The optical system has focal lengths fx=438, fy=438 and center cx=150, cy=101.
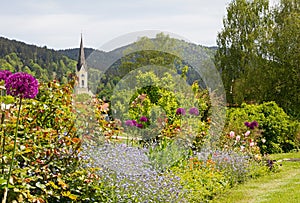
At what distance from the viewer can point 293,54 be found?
573 inches

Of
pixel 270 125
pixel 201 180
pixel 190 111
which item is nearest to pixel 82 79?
pixel 201 180

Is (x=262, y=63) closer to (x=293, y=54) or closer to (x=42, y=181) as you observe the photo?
(x=293, y=54)

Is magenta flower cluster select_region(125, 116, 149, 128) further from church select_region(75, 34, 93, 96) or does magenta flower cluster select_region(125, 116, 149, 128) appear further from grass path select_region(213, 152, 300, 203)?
grass path select_region(213, 152, 300, 203)

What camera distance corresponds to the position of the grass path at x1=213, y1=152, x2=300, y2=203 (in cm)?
470

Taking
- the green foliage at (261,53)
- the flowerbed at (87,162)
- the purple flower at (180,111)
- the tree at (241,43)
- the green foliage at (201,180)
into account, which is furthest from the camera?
the tree at (241,43)

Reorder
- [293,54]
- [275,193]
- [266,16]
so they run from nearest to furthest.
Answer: [275,193] < [293,54] < [266,16]

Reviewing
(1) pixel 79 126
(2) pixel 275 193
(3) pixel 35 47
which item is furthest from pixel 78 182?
(3) pixel 35 47

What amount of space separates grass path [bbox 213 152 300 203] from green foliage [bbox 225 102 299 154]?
2.31 metres

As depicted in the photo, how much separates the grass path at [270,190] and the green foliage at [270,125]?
7.56 feet

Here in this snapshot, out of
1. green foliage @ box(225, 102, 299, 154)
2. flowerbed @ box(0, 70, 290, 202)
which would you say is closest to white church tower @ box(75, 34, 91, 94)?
flowerbed @ box(0, 70, 290, 202)

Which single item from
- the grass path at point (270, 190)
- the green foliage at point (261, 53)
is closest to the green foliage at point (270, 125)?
the grass path at point (270, 190)

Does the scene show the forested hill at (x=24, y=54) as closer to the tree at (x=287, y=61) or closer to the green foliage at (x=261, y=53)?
the green foliage at (x=261, y=53)

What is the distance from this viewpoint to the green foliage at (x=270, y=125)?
8758 mm

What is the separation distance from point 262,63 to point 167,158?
1119 cm
